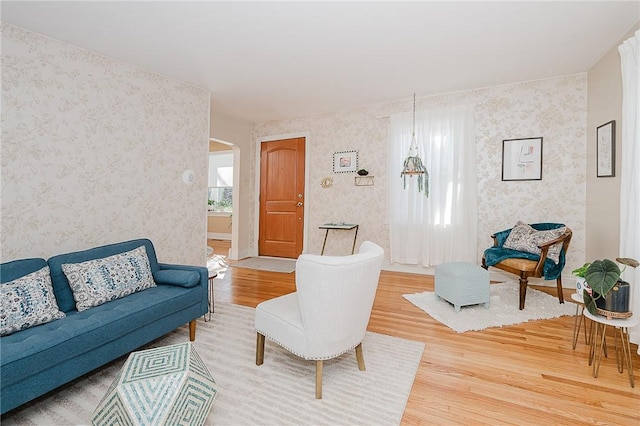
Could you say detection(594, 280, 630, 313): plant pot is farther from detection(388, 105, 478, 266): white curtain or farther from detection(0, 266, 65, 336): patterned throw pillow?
detection(0, 266, 65, 336): patterned throw pillow

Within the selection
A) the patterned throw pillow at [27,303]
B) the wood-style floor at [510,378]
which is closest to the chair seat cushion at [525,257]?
the wood-style floor at [510,378]

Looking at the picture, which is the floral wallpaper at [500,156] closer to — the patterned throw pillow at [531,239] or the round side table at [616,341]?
the patterned throw pillow at [531,239]

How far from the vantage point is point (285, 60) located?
3.30 metres

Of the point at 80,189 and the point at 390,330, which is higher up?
→ the point at 80,189

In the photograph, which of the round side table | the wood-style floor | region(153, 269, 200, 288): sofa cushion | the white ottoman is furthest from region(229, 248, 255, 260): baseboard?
the round side table

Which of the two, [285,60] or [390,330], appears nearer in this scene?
[390,330]

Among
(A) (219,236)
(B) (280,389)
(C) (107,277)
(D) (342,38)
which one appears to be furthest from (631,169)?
(A) (219,236)

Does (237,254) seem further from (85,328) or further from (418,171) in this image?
(85,328)

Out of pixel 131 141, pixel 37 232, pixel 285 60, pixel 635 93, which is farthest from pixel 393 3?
pixel 37 232

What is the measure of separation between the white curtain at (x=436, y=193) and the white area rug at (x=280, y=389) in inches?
91.7

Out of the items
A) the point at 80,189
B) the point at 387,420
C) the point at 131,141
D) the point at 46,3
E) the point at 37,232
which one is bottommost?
the point at 387,420

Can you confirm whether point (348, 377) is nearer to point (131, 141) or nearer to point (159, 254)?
point (159, 254)

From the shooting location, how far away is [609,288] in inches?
74.2

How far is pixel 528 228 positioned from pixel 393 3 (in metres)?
2.96
